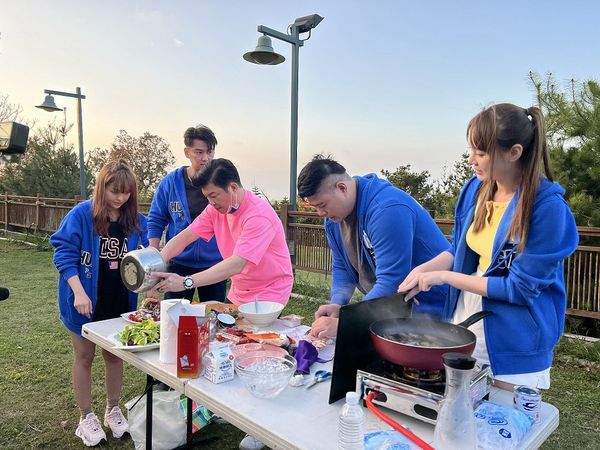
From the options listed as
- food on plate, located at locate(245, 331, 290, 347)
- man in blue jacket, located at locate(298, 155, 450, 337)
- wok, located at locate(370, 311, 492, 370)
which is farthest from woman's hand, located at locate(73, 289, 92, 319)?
wok, located at locate(370, 311, 492, 370)

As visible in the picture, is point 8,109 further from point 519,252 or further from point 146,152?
point 519,252

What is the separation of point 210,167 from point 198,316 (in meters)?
1.04

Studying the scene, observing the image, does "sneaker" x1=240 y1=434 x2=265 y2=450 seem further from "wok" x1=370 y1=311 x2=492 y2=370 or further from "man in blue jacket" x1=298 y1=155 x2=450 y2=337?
"wok" x1=370 y1=311 x2=492 y2=370

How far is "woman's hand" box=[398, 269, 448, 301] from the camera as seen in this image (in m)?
1.53

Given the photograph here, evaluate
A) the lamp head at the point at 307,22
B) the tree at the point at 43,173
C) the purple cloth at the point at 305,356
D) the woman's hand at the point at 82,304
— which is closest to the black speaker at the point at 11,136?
the woman's hand at the point at 82,304

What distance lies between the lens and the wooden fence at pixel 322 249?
429cm

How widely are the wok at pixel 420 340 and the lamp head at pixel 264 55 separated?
5.01 meters

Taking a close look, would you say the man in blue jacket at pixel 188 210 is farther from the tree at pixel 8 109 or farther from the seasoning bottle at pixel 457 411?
the tree at pixel 8 109

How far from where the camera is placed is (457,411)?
1.05m

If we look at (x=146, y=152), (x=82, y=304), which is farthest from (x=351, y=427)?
(x=146, y=152)

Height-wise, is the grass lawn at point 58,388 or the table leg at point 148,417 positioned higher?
the table leg at point 148,417

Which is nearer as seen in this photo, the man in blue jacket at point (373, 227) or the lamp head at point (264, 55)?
the man in blue jacket at point (373, 227)

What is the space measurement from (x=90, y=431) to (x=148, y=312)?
994 mm

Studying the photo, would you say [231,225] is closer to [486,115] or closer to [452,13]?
[486,115]
